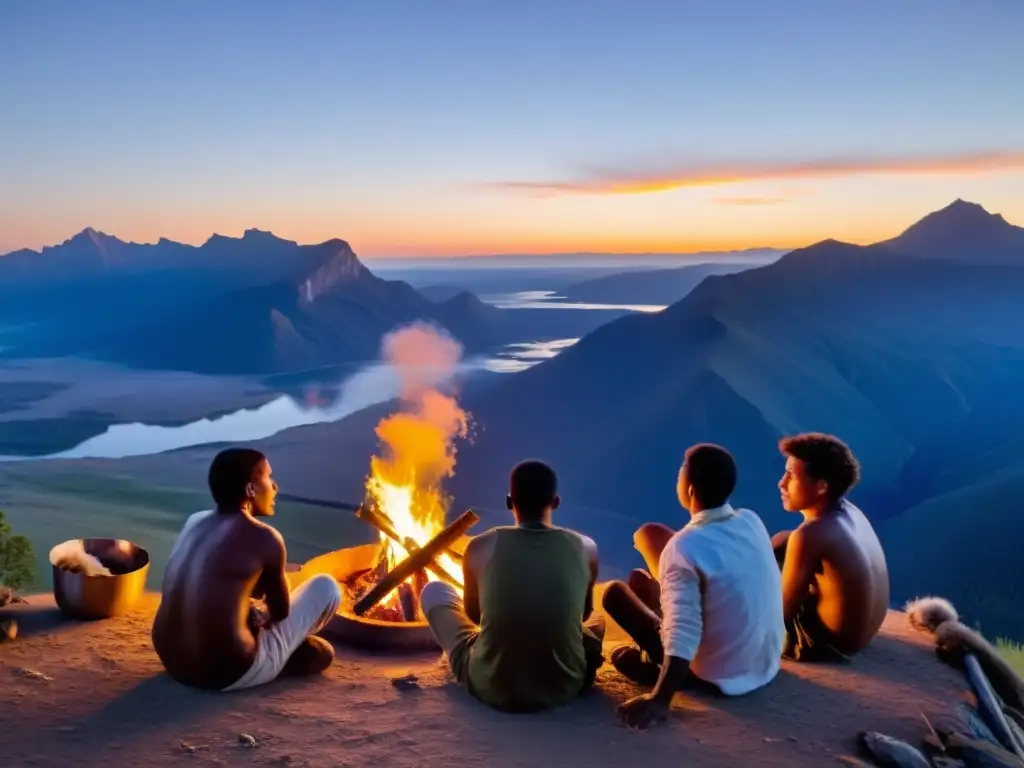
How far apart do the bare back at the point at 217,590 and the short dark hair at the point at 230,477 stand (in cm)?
11

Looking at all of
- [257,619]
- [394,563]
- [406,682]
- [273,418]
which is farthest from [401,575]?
[273,418]

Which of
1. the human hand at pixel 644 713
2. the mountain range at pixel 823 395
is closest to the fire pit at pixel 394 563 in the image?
the human hand at pixel 644 713

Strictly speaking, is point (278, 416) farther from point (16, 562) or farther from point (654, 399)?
point (16, 562)

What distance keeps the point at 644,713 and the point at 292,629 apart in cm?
234

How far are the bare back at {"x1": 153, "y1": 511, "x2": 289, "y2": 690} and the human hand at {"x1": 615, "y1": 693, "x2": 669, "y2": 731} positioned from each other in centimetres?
223

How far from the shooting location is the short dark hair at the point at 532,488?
4.75 m

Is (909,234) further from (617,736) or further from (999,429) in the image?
(617,736)

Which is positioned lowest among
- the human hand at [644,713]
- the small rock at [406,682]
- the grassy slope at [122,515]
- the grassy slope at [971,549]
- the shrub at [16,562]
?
the grassy slope at [971,549]

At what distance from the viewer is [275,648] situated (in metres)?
5.27

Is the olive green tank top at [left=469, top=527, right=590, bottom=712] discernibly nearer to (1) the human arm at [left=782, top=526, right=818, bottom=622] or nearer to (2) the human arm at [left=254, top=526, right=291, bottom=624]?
(2) the human arm at [left=254, top=526, right=291, bottom=624]

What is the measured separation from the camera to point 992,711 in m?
5.39

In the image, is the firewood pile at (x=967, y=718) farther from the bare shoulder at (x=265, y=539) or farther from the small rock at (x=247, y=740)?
the bare shoulder at (x=265, y=539)

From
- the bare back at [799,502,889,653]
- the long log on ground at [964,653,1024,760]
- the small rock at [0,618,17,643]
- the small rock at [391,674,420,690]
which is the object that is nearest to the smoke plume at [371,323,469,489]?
the small rock at [0,618,17,643]

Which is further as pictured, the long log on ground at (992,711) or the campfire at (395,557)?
the campfire at (395,557)
